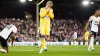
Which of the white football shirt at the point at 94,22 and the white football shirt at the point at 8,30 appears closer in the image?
the white football shirt at the point at 8,30

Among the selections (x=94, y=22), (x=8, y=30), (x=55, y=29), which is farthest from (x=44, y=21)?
(x=55, y=29)

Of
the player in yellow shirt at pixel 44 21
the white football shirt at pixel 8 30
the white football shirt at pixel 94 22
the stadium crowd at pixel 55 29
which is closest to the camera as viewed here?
the white football shirt at pixel 8 30

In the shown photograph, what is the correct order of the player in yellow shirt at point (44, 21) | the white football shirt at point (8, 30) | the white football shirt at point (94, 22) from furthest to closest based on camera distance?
the white football shirt at point (94, 22)
the player in yellow shirt at point (44, 21)
the white football shirt at point (8, 30)

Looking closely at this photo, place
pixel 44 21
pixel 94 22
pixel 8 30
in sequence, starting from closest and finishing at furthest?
pixel 8 30
pixel 44 21
pixel 94 22

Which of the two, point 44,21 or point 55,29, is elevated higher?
point 44,21

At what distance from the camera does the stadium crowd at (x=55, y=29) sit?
47.5m

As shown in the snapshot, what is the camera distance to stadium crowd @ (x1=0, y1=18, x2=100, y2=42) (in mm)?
47469

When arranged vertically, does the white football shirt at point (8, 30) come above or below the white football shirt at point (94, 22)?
below

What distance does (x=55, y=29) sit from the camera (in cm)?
5062

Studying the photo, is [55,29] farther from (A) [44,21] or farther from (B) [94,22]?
(A) [44,21]

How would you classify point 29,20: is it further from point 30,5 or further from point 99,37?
point 99,37

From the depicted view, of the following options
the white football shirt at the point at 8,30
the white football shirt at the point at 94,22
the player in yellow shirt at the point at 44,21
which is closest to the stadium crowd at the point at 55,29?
the white football shirt at the point at 94,22

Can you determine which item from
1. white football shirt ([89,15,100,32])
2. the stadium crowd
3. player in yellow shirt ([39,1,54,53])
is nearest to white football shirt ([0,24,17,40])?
player in yellow shirt ([39,1,54,53])

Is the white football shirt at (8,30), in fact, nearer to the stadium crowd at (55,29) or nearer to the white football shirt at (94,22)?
the white football shirt at (94,22)
